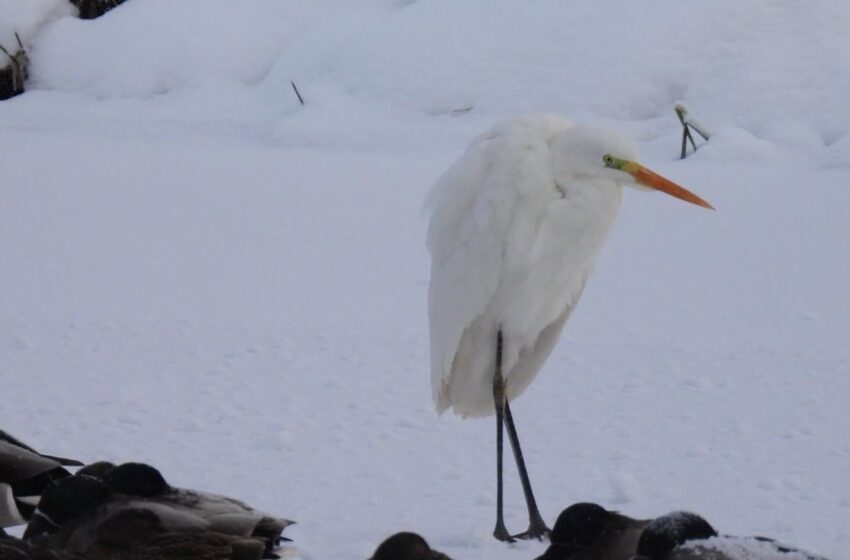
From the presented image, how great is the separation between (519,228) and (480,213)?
5.2 inches

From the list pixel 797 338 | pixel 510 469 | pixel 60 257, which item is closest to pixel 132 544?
pixel 510 469

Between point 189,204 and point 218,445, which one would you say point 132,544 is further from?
point 189,204

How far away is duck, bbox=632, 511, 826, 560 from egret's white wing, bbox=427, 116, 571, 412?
1.43 metres

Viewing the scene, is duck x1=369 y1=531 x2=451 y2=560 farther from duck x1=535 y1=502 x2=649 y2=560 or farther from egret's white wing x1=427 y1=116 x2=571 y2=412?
egret's white wing x1=427 y1=116 x2=571 y2=412

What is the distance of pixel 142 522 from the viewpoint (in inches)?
128

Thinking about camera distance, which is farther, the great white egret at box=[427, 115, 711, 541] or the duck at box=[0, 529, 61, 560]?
the great white egret at box=[427, 115, 711, 541]

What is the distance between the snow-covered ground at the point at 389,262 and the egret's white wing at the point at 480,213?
0.69m

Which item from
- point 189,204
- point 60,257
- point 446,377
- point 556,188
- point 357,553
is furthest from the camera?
point 189,204

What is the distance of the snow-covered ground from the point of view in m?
4.90

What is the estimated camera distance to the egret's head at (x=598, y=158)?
4254mm

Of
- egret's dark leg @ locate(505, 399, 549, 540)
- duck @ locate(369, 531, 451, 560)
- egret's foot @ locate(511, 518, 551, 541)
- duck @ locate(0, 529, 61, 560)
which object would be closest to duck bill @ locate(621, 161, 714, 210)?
egret's dark leg @ locate(505, 399, 549, 540)

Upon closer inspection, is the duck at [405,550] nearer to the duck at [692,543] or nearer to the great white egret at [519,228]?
the duck at [692,543]

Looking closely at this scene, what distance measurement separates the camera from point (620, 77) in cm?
1295

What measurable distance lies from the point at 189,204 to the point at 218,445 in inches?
195
